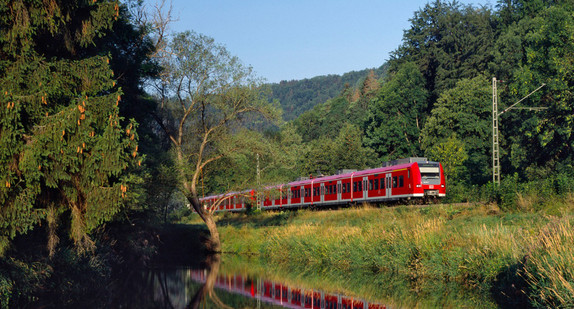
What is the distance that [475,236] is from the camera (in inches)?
840

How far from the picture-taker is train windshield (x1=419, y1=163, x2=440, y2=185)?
40031 mm

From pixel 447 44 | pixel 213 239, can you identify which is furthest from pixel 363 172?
pixel 447 44

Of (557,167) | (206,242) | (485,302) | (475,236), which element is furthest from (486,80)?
(485,302)

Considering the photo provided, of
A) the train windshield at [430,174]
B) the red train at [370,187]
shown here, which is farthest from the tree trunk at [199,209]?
the train windshield at [430,174]

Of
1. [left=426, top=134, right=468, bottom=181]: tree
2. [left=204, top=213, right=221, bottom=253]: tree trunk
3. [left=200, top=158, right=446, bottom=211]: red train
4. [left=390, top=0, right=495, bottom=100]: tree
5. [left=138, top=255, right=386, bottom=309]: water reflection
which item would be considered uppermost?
[left=390, top=0, right=495, bottom=100]: tree

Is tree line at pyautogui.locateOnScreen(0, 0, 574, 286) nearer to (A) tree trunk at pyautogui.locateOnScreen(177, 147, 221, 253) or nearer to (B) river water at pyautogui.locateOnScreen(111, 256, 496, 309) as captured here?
(A) tree trunk at pyautogui.locateOnScreen(177, 147, 221, 253)

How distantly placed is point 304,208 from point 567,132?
69.2 ft

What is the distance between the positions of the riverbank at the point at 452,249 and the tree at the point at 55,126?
10.2m

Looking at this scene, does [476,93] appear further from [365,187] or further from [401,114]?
[365,187]

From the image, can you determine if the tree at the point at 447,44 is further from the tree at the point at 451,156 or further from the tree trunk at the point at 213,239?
the tree trunk at the point at 213,239

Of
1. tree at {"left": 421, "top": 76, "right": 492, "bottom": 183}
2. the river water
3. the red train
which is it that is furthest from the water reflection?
tree at {"left": 421, "top": 76, "right": 492, "bottom": 183}

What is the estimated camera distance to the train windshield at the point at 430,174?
131ft

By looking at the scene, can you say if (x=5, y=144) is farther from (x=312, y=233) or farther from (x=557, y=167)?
(x=557, y=167)

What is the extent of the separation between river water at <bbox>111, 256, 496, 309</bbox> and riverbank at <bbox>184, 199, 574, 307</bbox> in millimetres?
942
